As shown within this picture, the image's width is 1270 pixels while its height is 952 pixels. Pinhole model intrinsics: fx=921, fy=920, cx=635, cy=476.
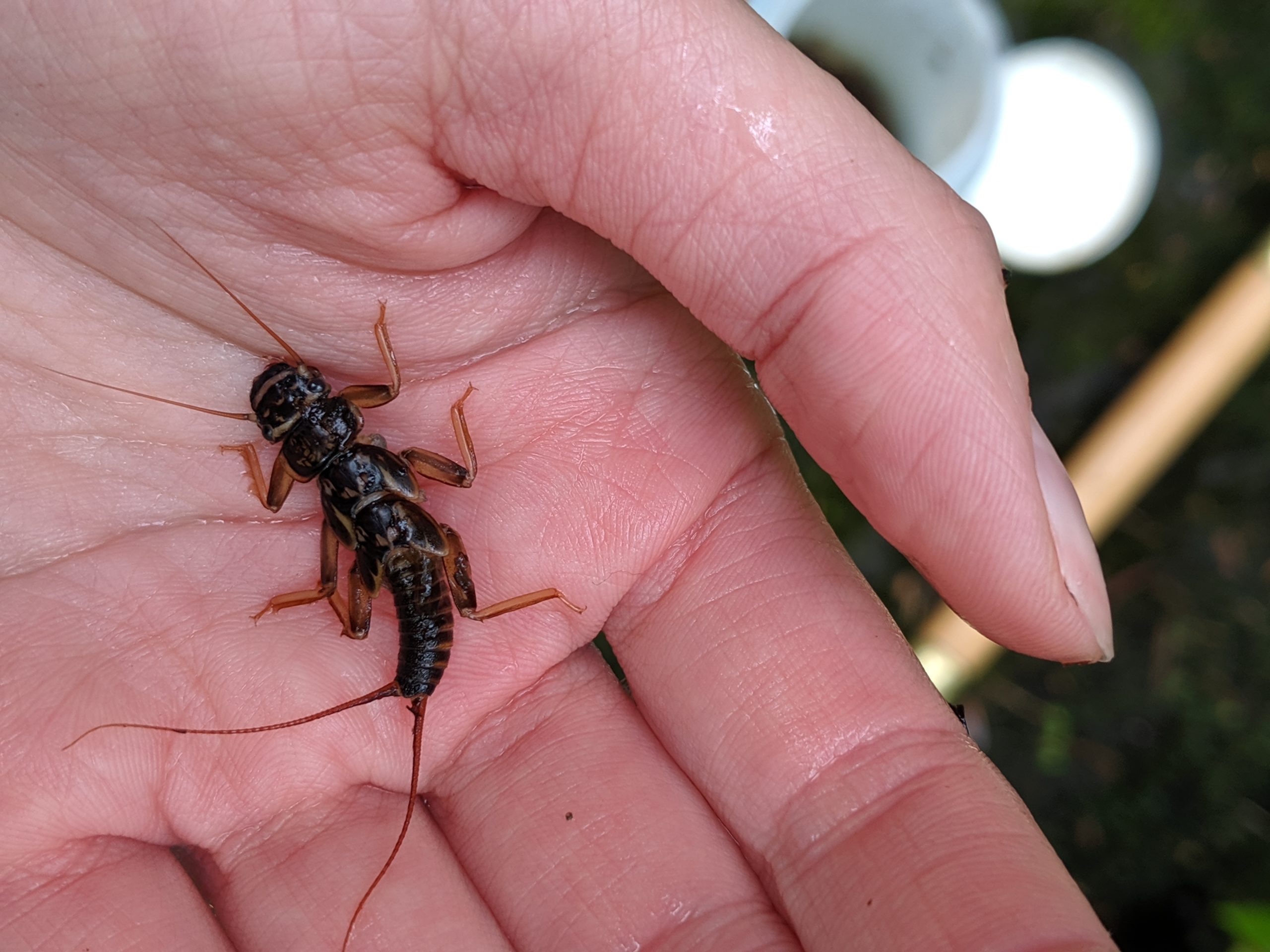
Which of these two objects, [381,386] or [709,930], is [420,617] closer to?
[381,386]

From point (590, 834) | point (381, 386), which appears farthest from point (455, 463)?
point (590, 834)

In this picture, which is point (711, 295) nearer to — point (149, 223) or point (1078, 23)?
point (149, 223)

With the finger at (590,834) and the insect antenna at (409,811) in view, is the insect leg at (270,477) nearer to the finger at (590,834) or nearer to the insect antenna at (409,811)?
the insect antenna at (409,811)

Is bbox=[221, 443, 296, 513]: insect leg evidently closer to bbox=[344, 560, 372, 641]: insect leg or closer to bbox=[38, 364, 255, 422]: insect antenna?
Result: bbox=[38, 364, 255, 422]: insect antenna

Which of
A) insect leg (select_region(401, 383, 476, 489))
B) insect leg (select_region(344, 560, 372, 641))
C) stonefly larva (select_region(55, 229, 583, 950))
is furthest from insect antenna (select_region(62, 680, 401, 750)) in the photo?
insect leg (select_region(401, 383, 476, 489))

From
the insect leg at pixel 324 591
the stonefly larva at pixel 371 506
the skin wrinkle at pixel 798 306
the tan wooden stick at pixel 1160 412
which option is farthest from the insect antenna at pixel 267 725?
the tan wooden stick at pixel 1160 412

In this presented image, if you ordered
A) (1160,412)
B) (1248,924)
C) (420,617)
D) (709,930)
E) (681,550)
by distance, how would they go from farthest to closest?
(1160,412)
(1248,924)
(681,550)
(420,617)
(709,930)

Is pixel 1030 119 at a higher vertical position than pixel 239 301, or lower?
higher
